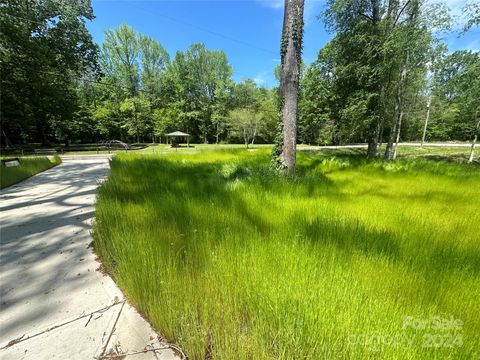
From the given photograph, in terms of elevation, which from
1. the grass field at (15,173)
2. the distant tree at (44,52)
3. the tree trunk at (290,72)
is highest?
the distant tree at (44,52)

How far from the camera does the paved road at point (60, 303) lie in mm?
1491

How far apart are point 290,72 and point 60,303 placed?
18.5 feet

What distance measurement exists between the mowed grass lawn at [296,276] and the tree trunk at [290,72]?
8.57 ft

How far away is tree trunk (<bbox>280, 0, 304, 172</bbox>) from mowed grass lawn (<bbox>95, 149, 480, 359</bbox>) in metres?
2.61

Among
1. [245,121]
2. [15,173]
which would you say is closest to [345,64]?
[15,173]

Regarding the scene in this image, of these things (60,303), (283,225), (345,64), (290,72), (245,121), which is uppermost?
(345,64)

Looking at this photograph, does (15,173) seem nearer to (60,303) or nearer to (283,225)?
(60,303)

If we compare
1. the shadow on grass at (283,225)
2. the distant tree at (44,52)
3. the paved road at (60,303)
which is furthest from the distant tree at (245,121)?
the paved road at (60,303)

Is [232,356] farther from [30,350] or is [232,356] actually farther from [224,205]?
[224,205]

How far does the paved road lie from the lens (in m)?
1.49

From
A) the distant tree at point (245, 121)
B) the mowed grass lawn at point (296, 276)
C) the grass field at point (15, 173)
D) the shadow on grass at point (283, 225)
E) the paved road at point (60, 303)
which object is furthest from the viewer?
the distant tree at point (245, 121)

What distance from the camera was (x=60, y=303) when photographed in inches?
76.0

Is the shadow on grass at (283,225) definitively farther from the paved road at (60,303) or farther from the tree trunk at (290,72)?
the tree trunk at (290,72)

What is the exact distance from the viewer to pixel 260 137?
50.2 metres
